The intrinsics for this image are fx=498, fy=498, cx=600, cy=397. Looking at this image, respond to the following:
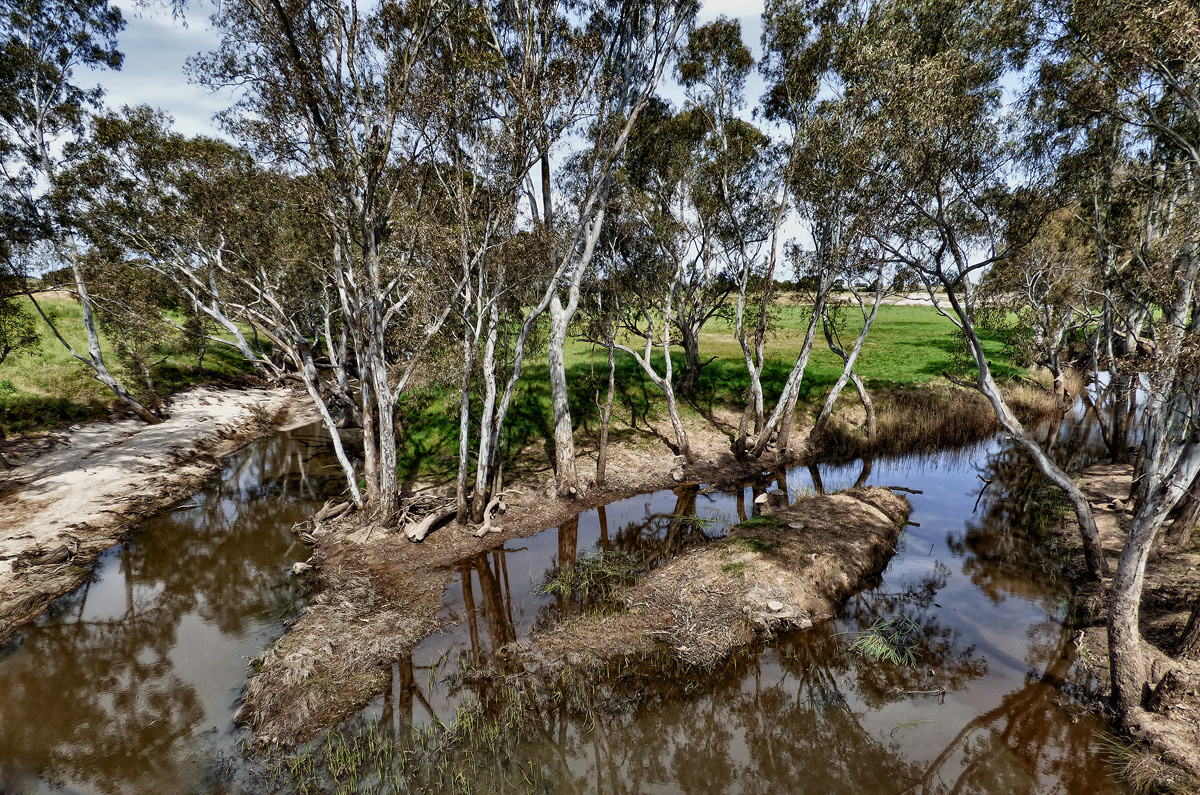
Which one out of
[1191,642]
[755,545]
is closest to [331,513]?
[755,545]

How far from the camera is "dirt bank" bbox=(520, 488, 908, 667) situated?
11547 millimetres

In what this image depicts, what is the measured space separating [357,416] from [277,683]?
1994 centimetres

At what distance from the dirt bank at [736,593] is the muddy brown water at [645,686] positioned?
1.88ft

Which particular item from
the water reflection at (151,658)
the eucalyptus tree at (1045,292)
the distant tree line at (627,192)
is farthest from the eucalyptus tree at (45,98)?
the eucalyptus tree at (1045,292)

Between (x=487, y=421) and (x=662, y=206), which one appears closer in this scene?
(x=487, y=421)

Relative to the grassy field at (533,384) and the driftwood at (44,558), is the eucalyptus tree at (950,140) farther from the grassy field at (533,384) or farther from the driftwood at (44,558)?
the driftwood at (44,558)

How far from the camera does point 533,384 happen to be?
95.8ft

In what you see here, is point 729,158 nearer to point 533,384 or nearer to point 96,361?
point 533,384

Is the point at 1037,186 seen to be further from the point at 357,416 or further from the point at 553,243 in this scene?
the point at 357,416

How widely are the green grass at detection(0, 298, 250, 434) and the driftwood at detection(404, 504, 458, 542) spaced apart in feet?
72.6

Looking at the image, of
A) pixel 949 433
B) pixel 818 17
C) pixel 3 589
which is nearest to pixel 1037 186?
pixel 818 17

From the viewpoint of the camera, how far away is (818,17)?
22.0m

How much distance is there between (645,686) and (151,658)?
11.7 m

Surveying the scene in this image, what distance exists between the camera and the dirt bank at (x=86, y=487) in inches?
578
